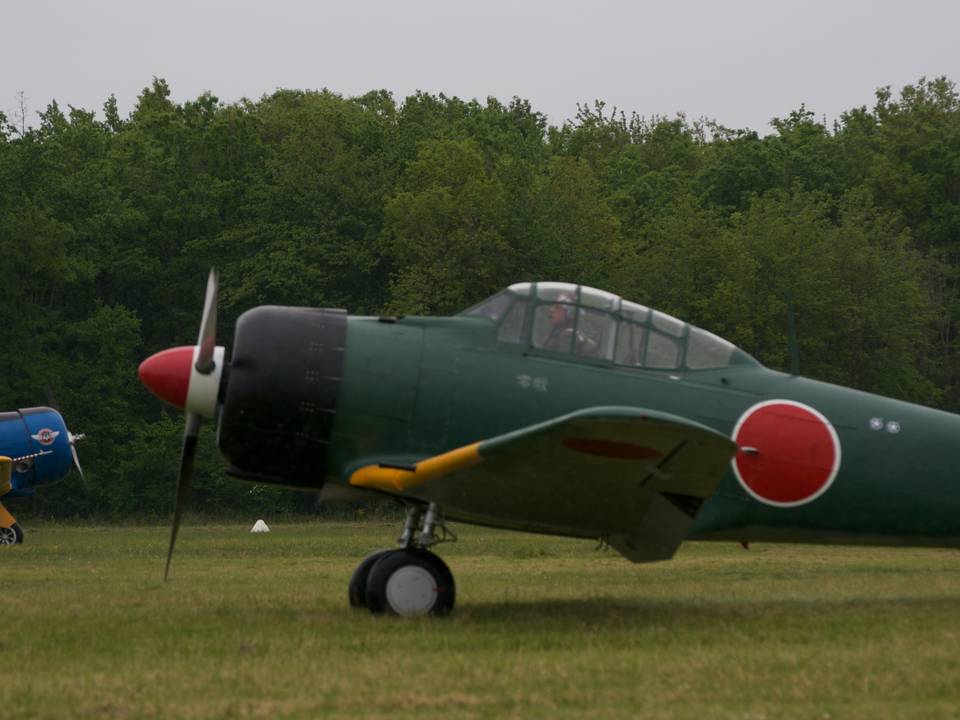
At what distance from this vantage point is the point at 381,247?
50.5 metres

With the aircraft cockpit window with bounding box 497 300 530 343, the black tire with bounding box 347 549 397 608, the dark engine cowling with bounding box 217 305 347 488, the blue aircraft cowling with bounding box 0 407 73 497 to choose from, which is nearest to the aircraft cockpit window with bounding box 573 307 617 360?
the aircraft cockpit window with bounding box 497 300 530 343

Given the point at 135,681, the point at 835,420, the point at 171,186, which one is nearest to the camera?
the point at 135,681

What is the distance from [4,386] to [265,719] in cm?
3977

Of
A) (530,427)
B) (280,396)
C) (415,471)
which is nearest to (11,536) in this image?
(280,396)

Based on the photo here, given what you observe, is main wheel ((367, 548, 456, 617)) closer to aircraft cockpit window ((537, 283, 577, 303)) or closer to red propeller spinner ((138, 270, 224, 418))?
red propeller spinner ((138, 270, 224, 418))

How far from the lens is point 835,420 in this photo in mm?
11914

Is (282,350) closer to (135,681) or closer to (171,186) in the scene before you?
(135,681)

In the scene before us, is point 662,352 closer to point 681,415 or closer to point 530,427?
point 681,415

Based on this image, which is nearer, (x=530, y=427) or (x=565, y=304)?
(x=530, y=427)

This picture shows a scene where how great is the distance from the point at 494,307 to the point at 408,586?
232cm

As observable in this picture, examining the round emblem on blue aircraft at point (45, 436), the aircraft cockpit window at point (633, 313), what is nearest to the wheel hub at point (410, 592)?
the aircraft cockpit window at point (633, 313)

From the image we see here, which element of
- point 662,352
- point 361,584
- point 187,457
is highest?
point 662,352

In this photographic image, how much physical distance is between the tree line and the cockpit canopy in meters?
27.0

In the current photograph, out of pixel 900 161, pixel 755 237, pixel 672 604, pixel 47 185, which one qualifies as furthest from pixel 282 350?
pixel 900 161
